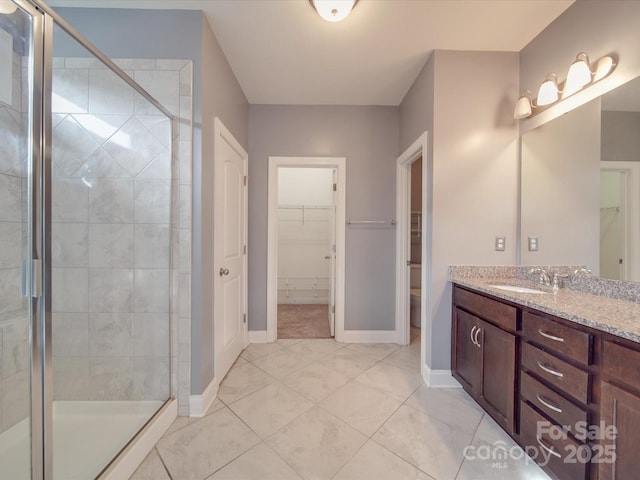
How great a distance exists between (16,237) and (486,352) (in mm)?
2603

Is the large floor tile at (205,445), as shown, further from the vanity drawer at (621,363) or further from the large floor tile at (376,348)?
the vanity drawer at (621,363)

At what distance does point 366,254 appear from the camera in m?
2.68

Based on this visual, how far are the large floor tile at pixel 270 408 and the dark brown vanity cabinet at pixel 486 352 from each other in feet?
3.57

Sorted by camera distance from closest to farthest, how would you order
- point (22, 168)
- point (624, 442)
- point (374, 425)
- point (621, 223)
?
point (624, 442) → point (22, 168) → point (621, 223) → point (374, 425)

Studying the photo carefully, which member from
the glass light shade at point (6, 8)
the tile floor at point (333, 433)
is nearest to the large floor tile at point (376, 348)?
the tile floor at point (333, 433)

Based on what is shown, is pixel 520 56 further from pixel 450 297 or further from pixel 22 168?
pixel 22 168

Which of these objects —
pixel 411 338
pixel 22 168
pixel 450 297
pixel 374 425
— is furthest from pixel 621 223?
pixel 22 168

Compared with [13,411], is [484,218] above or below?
above

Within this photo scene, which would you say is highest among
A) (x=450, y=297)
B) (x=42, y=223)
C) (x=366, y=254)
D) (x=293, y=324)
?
(x=42, y=223)

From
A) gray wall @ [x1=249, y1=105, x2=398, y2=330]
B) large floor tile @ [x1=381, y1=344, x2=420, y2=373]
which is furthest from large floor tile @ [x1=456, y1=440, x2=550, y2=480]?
gray wall @ [x1=249, y1=105, x2=398, y2=330]

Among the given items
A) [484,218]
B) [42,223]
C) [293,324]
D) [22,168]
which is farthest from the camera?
[293,324]

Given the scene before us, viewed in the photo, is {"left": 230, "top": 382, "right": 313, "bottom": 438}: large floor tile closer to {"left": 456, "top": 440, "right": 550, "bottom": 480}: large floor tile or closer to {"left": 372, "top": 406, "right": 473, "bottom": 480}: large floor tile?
{"left": 372, "top": 406, "right": 473, "bottom": 480}: large floor tile

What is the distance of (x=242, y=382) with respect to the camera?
1908 millimetres

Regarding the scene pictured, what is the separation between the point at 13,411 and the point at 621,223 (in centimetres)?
321
